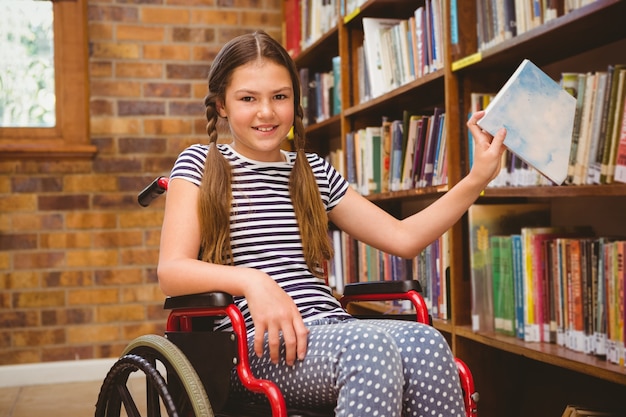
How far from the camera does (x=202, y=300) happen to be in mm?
1276

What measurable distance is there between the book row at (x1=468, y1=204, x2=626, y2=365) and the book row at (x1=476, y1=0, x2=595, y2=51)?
0.49 metres

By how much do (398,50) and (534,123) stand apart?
1359 millimetres

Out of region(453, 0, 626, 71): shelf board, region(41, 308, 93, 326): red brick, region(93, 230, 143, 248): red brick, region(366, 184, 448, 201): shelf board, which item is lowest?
region(41, 308, 93, 326): red brick

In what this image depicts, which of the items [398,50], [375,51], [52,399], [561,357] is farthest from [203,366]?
[52,399]

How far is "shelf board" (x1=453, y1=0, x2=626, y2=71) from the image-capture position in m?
1.68

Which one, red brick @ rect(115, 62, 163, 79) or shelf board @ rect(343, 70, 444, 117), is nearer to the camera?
shelf board @ rect(343, 70, 444, 117)

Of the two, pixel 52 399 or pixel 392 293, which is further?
pixel 52 399

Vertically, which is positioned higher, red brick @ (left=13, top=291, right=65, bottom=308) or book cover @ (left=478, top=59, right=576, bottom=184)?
book cover @ (left=478, top=59, right=576, bottom=184)

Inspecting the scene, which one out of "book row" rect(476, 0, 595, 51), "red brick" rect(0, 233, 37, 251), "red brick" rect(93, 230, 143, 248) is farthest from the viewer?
"red brick" rect(93, 230, 143, 248)

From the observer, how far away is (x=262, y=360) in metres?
1.32

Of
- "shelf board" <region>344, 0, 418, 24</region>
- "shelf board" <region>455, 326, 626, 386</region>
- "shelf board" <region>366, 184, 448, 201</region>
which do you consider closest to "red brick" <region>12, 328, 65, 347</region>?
"shelf board" <region>366, 184, 448, 201</region>

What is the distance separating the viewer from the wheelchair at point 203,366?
4.01 feet

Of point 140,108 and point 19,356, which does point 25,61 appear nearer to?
point 140,108

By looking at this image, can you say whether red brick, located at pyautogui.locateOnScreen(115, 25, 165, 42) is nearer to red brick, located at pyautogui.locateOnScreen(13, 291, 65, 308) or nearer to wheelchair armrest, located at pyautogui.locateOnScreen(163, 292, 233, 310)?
red brick, located at pyautogui.locateOnScreen(13, 291, 65, 308)
